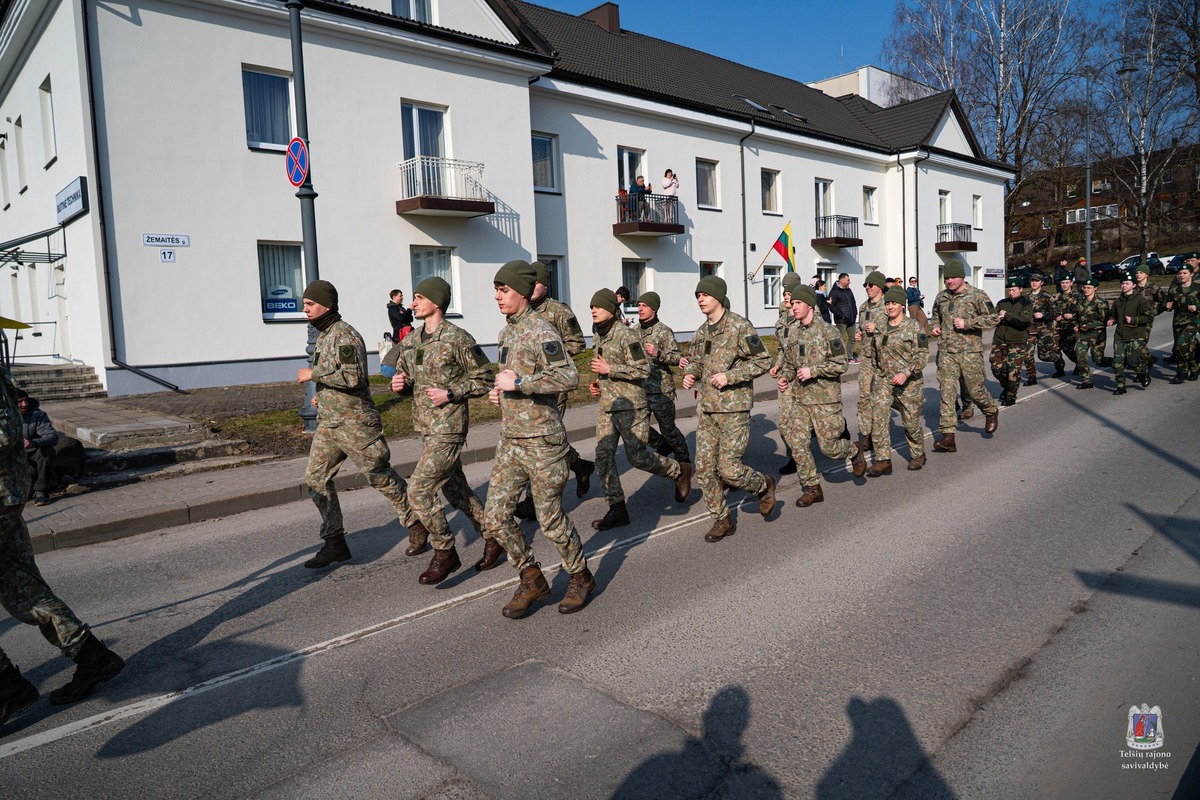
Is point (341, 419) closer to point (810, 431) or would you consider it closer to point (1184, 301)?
point (810, 431)

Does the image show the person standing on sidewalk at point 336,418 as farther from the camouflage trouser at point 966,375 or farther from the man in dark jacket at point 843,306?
the man in dark jacket at point 843,306

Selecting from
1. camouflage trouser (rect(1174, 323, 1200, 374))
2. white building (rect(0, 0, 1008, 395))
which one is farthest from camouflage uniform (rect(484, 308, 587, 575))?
camouflage trouser (rect(1174, 323, 1200, 374))

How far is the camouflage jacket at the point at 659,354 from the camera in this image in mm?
7766

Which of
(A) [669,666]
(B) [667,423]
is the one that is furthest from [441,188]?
(A) [669,666]

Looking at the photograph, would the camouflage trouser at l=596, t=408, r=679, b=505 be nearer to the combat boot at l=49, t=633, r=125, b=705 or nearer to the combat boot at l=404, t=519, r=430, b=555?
the combat boot at l=404, t=519, r=430, b=555

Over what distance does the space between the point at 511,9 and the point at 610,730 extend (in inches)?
763

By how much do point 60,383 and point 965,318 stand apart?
15133mm

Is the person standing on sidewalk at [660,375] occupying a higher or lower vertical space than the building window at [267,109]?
lower

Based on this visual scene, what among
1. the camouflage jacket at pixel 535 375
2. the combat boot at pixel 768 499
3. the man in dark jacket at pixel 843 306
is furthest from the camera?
the man in dark jacket at pixel 843 306

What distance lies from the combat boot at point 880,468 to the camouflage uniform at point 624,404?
2294 millimetres

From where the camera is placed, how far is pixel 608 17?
91.0 feet

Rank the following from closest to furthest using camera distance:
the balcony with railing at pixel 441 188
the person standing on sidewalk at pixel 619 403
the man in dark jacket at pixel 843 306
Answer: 1. the person standing on sidewalk at pixel 619 403
2. the balcony with railing at pixel 441 188
3. the man in dark jacket at pixel 843 306

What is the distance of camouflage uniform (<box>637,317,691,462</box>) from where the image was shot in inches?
303

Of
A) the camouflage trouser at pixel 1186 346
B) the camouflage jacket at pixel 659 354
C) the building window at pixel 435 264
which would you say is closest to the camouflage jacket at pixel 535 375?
the camouflage jacket at pixel 659 354
